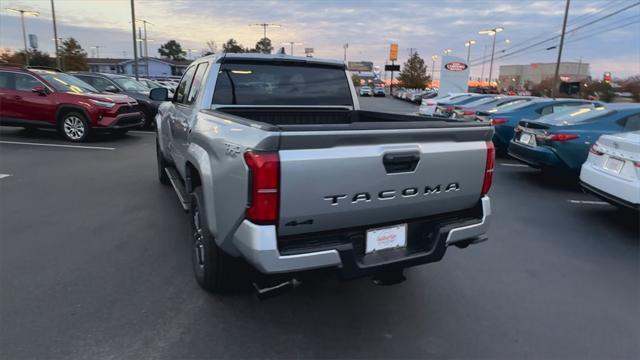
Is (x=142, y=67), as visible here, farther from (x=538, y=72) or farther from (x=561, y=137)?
(x=538, y=72)

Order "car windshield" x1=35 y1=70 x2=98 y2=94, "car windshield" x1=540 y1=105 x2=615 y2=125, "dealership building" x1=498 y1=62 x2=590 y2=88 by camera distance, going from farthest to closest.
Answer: "dealership building" x1=498 y1=62 x2=590 y2=88
"car windshield" x1=35 y1=70 x2=98 y2=94
"car windshield" x1=540 y1=105 x2=615 y2=125

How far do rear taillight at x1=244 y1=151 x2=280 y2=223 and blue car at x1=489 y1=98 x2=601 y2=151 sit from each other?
8.80m

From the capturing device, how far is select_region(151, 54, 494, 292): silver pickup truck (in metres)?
2.49

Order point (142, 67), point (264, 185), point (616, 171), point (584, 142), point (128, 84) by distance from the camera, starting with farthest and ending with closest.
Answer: point (142, 67) < point (128, 84) < point (584, 142) < point (616, 171) < point (264, 185)

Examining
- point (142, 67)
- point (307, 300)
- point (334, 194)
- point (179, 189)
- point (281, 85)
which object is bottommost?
point (307, 300)

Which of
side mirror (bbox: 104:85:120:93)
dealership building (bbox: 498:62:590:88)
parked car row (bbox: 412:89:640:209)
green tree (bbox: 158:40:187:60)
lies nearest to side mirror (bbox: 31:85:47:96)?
side mirror (bbox: 104:85:120:93)

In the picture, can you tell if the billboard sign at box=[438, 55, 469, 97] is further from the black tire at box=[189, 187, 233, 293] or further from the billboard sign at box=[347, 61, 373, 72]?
the billboard sign at box=[347, 61, 373, 72]

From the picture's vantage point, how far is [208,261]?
131 inches

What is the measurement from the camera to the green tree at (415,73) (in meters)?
77.4

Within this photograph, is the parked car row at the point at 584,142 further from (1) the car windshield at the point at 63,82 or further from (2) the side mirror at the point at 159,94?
(1) the car windshield at the point at 63,82

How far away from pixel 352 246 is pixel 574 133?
6050mm

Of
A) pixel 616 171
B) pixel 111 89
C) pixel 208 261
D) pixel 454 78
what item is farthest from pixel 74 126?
pixel 454 78

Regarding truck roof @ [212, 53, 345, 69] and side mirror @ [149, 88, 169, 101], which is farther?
side mirror @ [149, 88, 169, 101]

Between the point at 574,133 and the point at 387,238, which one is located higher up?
the point at 574,133
